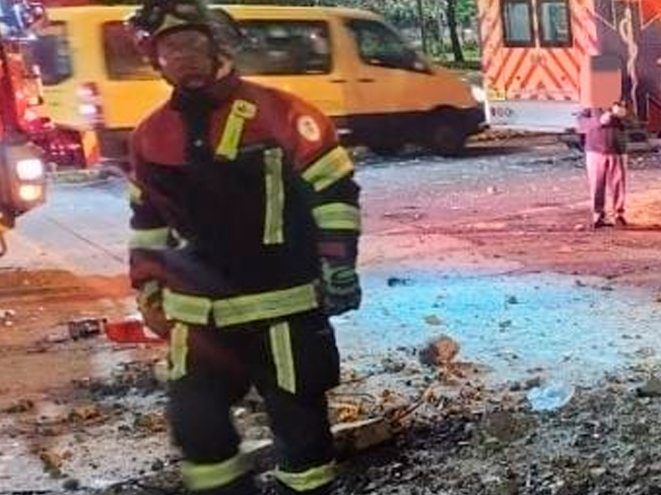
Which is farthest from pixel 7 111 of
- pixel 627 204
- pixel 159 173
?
pixel 159 173

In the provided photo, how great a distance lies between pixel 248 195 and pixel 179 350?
53 centimetres

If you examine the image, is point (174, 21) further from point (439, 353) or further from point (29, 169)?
point (29, 169)

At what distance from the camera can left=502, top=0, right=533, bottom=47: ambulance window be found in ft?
64.4

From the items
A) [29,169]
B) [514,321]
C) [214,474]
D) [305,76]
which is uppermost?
[29,169]

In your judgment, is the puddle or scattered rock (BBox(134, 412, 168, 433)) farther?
the puddle

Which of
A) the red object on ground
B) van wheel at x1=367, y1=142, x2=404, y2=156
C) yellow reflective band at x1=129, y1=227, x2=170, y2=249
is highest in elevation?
yellow reflective band at x1=129, y1=227, x2=170, y2=249

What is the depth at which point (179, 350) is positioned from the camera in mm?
4445

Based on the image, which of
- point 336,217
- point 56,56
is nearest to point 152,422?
point 336,217

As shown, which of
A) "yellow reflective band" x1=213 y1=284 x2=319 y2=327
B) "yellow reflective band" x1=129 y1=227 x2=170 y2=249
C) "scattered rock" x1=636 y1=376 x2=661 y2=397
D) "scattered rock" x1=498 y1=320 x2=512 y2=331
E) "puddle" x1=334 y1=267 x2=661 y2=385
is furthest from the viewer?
"scattered rock" x1=498 y1=320 x2=512 y2=331

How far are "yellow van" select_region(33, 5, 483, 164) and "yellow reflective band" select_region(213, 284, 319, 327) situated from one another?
1253 centimetres

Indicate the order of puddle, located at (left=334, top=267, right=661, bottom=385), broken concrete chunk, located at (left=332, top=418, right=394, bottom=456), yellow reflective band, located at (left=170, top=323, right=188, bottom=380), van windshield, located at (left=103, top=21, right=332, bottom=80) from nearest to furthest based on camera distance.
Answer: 1. yellow reflective band, located at (left=170, top=323, right=188, bottom=380)
2. broken concrete chunk, located at (left=332, top=418, right=394, bottom=456)
3. puddle, located at (left=334, top=267, right=661, bottom=385)
4. van windshield, located at (left=103, top=21, right=332, bottom=80)

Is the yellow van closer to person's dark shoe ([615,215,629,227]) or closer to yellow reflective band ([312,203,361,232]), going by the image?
person's dark shoe ([615,215,629,227])

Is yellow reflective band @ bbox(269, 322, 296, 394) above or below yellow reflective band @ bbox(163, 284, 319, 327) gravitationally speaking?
below

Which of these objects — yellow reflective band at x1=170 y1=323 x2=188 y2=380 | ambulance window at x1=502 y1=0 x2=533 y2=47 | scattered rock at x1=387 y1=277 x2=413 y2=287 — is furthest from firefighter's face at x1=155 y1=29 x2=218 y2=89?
ambulance window at x1=502 y1=0 x2=533 y2=47
